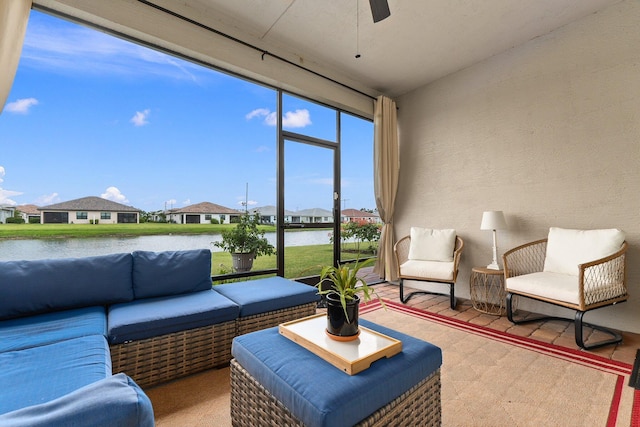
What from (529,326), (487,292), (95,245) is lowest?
(529,326)

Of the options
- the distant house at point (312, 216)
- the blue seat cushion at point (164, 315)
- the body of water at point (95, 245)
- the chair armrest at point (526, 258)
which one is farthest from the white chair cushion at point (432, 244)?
the blue seat cushion at point (164, 315)

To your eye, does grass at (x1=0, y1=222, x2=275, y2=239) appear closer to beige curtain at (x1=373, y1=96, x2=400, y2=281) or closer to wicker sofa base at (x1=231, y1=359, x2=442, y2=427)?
wicker sofa base at (x1=231, y1=359, x2=442, y2=427)

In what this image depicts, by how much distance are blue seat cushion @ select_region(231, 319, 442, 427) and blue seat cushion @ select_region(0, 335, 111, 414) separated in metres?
0.61

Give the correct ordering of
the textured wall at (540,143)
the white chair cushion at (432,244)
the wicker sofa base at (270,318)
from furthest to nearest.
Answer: the white chair cushion at (432,244) < the textured wall at (540,143) < the wicker sofa base at (270,318)

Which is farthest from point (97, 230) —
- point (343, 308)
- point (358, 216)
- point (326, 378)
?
point (358, 216)

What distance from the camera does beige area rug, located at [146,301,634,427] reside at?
1.53 meters

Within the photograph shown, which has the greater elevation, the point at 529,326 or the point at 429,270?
the point at 429,270

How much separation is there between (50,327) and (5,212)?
3.97ft

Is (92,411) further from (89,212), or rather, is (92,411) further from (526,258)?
(526,258)

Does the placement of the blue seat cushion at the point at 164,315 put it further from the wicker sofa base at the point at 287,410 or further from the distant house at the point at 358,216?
the distant house at the point at 358,216

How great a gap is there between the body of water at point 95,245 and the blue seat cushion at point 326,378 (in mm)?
1730

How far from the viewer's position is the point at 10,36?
6.06 feet

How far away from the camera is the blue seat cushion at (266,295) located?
85.8 inches

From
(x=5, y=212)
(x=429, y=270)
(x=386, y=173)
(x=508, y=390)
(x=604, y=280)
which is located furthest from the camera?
(x=386, y=173)
